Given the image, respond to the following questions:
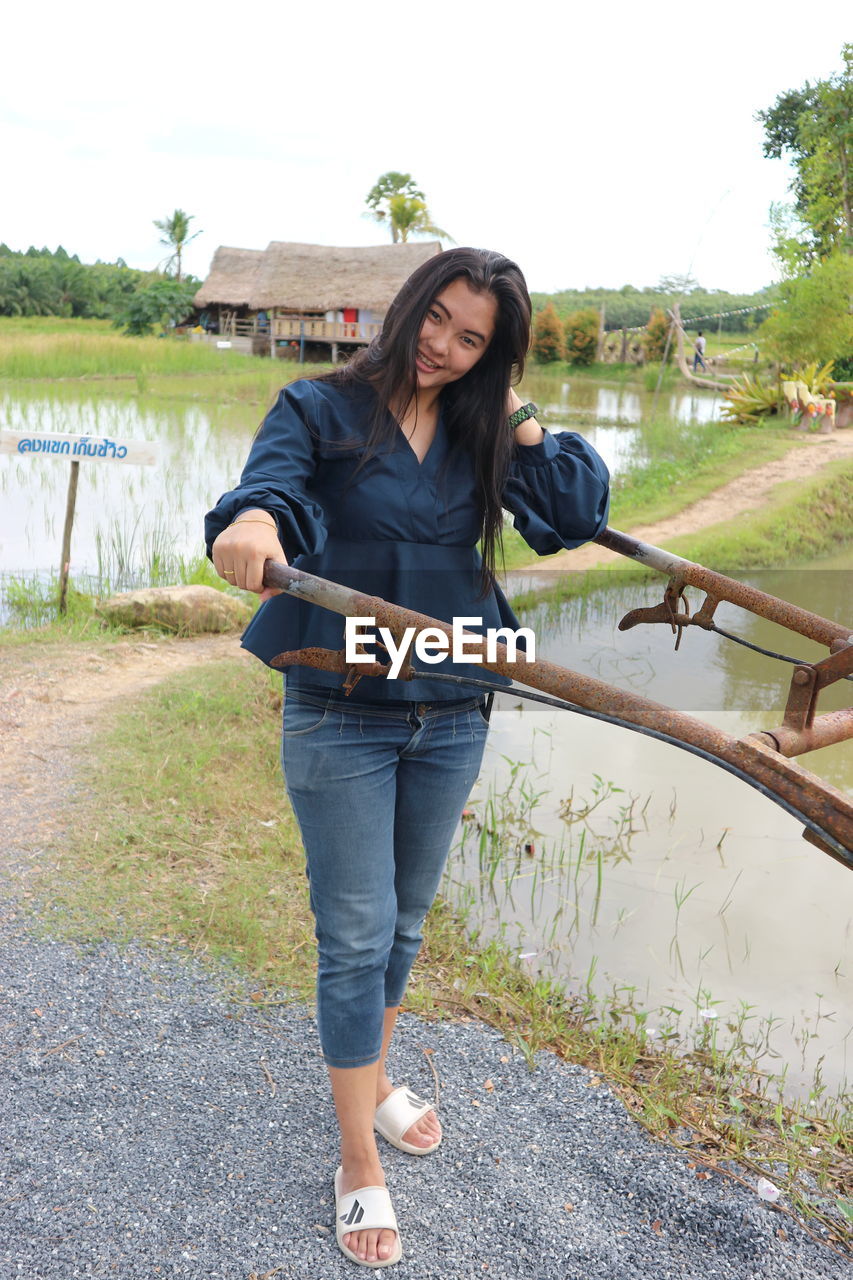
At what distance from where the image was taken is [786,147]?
881 inches

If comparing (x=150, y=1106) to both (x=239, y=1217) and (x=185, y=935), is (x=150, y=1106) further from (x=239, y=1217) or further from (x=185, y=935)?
(x=185, y=935)

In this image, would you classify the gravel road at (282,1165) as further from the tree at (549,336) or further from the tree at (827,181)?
the tree at (549,336)

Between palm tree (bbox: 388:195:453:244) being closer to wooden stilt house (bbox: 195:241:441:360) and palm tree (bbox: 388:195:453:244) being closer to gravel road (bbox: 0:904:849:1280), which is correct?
wooden stilt house (bbox: 195:241:441:360)

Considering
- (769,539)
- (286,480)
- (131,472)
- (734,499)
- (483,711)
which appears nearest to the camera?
(286,480)

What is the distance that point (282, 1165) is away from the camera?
2.02m

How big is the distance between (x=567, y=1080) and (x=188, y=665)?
3180mm

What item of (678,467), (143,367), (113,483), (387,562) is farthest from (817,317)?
(387,562)

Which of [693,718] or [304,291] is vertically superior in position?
[304,291]

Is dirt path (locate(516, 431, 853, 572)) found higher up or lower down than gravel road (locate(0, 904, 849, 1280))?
higher up

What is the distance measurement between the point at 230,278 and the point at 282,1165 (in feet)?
97.3

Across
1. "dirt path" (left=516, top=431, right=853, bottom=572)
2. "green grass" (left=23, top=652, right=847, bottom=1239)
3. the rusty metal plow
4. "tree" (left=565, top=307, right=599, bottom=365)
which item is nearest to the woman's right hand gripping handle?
the rusty metal plow

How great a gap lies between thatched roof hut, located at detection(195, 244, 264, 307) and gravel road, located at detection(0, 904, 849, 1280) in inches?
1107

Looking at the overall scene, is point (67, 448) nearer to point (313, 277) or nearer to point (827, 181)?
point (827, 181)

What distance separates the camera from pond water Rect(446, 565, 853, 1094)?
2.87 metres
